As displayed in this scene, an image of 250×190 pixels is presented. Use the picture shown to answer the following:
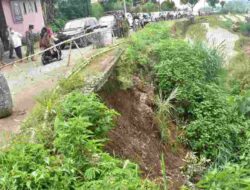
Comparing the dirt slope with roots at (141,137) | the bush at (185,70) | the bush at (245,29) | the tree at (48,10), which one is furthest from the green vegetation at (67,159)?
the bush at (245,29)

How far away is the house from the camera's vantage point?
79.8ft

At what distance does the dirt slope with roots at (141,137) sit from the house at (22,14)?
14.7 meters

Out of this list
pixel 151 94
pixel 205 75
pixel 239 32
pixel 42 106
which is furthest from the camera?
pixel 239 32

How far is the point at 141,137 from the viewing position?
8.62 m

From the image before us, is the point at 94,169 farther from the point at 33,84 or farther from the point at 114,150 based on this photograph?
the point at 33,84

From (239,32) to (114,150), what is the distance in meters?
38.7

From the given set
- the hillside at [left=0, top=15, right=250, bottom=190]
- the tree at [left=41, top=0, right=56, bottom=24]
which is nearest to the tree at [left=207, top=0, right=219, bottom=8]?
the tree at [left=41, top=0, right=56, bottom=24]

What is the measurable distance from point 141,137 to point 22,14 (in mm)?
20102

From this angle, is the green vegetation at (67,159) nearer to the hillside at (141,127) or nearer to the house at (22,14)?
the hillside at (141,127)

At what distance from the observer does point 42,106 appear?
6.89m

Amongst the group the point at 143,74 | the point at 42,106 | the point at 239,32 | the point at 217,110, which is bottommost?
the point at 239,32

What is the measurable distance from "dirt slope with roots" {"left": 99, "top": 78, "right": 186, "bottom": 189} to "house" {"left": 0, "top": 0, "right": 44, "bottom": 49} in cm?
1474

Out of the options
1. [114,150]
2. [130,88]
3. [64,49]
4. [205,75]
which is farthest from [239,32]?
[114,150]

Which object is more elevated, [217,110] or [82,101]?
[82,101]
